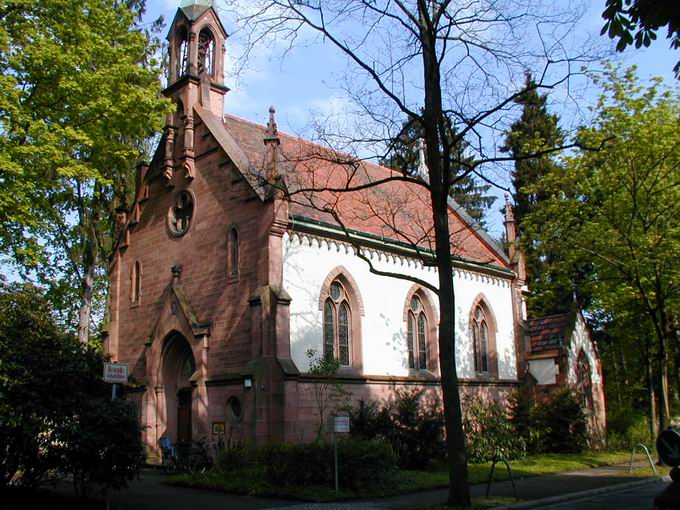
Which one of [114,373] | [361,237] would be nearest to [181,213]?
[361,237]

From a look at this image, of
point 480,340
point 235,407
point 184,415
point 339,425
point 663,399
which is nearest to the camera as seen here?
point 339,425

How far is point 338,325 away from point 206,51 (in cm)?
1151

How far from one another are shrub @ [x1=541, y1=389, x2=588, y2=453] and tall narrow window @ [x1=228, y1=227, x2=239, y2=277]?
1283 cm

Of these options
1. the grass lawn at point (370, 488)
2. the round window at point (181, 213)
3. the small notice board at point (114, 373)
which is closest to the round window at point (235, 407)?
the grass lawn at point (370, 488)

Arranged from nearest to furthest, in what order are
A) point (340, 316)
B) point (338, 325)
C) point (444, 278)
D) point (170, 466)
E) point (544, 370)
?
point (444, 278) < point (170, 466) < point (338, 325) < point (340, 316) < point (544, 370)

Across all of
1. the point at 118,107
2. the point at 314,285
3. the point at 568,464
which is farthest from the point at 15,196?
the point at 568,464

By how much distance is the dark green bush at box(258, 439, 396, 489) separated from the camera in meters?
15.6

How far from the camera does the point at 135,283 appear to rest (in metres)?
25.6

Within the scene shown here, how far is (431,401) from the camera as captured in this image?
24.1 metres

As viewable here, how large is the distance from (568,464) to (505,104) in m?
12.9

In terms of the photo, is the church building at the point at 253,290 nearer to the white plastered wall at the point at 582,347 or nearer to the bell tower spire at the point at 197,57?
the bell tower spire at the point at 197,57

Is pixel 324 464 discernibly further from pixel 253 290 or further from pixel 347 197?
pixel 347 197

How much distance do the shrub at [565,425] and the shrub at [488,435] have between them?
215cm

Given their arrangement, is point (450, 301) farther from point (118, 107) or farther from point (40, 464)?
point (118, 107)
